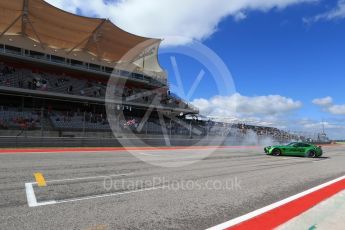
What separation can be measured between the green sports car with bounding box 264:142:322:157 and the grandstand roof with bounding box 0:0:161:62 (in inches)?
976

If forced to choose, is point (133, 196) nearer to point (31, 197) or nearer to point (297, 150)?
point (31, 197)

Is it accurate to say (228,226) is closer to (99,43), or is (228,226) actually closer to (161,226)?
(161,226)

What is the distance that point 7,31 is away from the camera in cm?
3966

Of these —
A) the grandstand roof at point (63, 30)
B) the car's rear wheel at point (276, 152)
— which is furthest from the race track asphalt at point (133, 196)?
the grandstand roof at point (63, 30)

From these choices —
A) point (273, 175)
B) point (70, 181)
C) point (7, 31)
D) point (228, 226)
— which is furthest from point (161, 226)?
point (7, 31)

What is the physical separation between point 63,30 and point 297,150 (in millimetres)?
28862

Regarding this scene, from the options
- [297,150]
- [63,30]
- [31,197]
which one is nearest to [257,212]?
[31,197]

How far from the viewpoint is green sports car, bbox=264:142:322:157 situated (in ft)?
82.9

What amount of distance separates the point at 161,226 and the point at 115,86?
40290mm

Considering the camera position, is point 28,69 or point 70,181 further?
point 28,69

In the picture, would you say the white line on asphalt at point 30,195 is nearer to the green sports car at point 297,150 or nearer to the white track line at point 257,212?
the white track line at point 257,212

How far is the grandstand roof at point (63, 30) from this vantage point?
37.9m

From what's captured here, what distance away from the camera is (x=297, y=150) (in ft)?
84.0

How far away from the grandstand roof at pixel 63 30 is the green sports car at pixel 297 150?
24.8m
